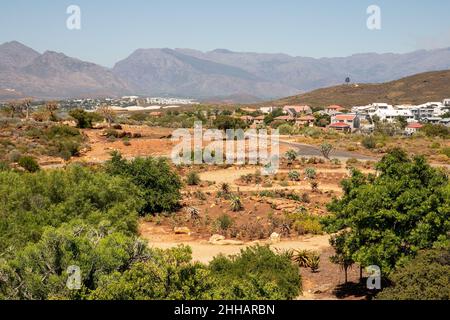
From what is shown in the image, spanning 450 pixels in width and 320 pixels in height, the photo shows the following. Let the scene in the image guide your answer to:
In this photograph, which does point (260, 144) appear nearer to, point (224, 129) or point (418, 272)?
point (224, 129)

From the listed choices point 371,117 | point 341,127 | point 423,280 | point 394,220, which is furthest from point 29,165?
point 371,117

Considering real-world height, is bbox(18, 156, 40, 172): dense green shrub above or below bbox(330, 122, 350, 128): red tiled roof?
below

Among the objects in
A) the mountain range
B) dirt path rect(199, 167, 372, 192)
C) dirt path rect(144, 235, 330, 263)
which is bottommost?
dirt path rect(144, 235, 330, 263)

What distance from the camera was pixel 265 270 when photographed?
1338 cm

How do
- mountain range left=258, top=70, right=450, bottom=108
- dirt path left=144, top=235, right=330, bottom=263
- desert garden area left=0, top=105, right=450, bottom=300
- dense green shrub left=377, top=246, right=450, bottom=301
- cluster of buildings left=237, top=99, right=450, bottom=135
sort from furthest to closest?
mountain range left=258, top=70, right=450, bottom=108 → cluster of buildings left=237, top=99, right=450, bottom=135 → dirt path left=144, top=235, right=330, bottom=263 → desert garden area left=0, top=105, right=450, bottom=300 → dense green shrub left=377, top=246, right=450, bottom=301

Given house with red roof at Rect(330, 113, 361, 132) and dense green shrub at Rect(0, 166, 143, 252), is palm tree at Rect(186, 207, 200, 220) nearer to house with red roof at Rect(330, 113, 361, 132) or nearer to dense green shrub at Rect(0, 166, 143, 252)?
dense green shrub at Rect(0, 166, 143, 252)

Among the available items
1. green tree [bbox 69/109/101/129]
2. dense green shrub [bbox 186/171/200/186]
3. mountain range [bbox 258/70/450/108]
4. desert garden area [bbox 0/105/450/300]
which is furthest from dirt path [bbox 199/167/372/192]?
mountain range [bbox 258/70/450/108]

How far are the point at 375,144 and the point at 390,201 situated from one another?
45.6 metres
